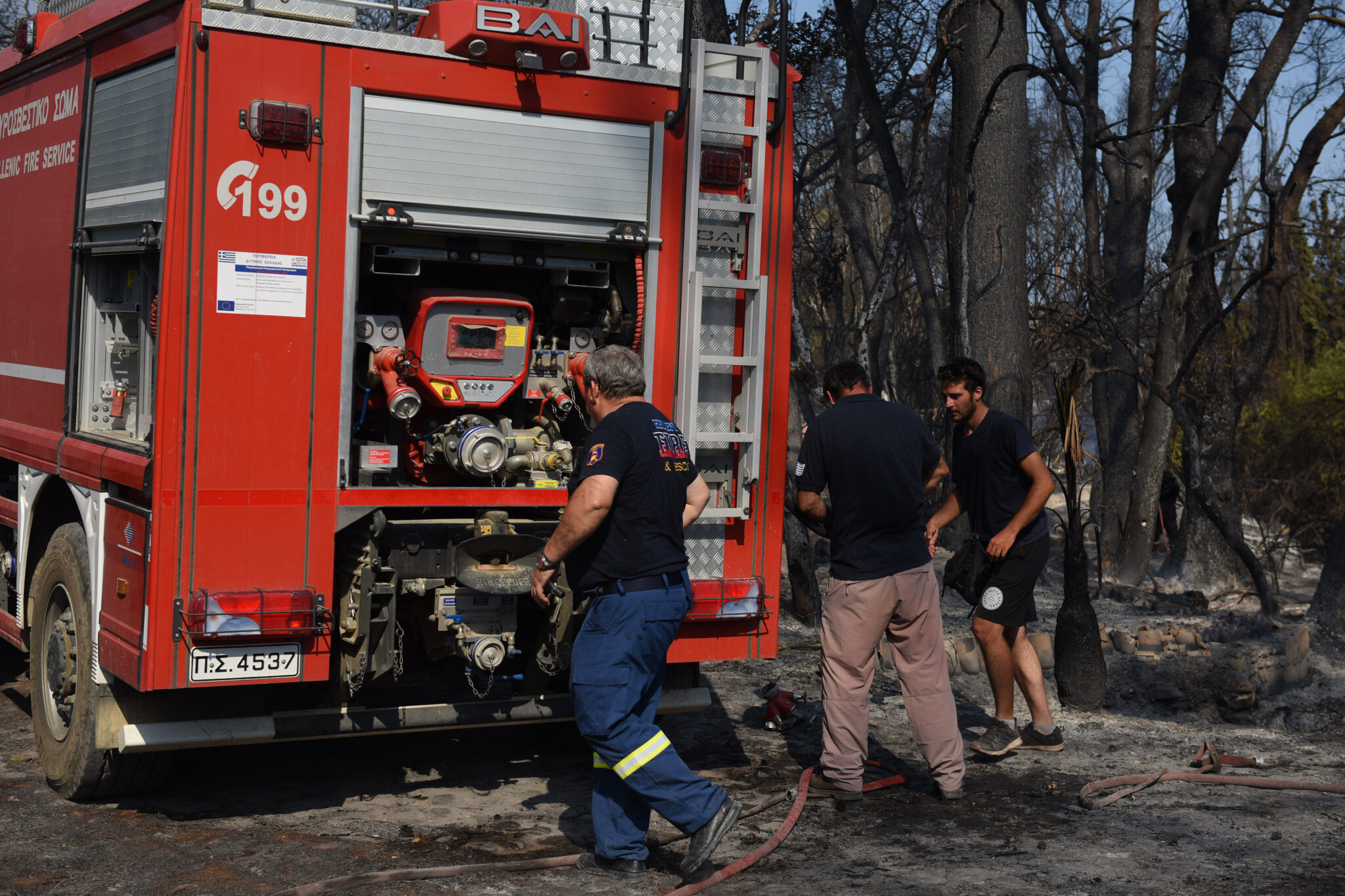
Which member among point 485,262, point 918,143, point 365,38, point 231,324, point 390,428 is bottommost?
point 390,428

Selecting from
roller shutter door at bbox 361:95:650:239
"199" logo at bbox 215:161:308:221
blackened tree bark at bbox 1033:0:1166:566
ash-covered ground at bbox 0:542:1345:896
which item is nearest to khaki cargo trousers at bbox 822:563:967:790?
ash-covered ground at bbox 0:542:1345:896

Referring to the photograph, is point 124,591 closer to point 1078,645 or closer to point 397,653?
point 397,653

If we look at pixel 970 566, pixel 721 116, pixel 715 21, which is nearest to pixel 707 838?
pixel 970 566

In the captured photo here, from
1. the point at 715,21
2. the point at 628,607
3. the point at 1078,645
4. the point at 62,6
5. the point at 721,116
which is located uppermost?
the point at 715,21

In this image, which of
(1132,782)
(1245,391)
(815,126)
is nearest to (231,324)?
(1132,782)

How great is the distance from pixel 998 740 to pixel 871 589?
1.27 meters

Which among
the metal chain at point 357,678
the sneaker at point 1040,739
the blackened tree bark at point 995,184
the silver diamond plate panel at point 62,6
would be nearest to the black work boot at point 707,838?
the metal chain at point 357,678

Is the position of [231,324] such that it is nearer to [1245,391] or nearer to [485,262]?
[485,262]

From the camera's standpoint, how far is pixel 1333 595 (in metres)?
9.61

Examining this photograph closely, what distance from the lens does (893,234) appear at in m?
9.85

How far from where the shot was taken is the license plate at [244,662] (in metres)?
4.83

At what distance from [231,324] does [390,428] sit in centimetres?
97

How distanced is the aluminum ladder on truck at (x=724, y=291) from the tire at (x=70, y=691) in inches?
103

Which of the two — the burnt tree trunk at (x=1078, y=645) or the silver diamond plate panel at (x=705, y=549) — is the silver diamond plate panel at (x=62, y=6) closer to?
the silver diamond plate panel at (x=705, y=549)
